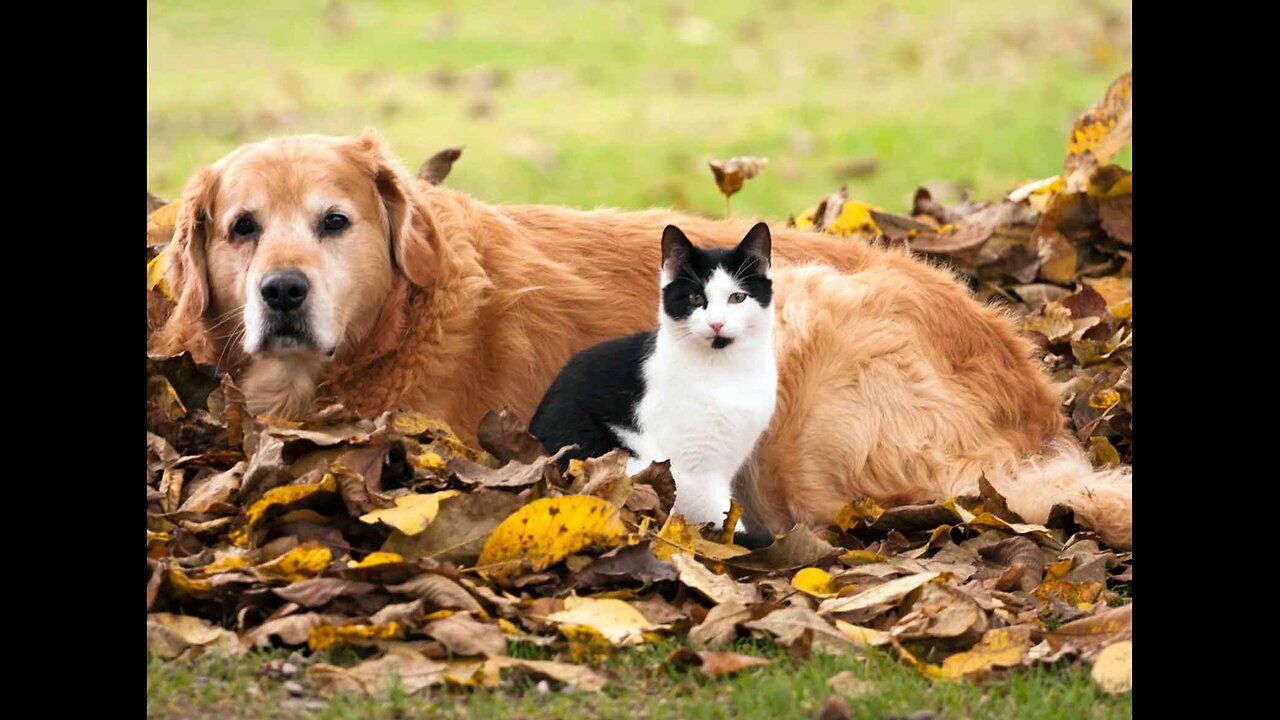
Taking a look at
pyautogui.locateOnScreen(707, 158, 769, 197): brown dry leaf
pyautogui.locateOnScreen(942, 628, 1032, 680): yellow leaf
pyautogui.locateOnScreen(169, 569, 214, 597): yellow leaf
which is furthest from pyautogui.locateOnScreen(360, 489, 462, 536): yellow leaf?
pyautogui.locateOnScreen(707, 158, 769, 197): brown dry leaf

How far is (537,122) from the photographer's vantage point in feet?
44.2

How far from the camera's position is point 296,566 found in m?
3.44

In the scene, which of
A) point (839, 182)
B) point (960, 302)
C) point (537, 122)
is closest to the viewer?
point (960, 302)

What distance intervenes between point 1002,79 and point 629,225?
10.6m

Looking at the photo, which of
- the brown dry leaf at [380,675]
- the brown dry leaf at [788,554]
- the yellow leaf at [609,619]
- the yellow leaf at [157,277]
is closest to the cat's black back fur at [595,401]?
the brown dry leaf at [788,554]

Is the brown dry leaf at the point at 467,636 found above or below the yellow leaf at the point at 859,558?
above

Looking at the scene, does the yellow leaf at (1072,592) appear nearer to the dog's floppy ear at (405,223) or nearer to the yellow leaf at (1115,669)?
the yellow leaf at (1115,669)

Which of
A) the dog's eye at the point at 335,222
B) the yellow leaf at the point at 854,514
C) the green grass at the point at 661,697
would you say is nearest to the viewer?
the green grass at the point at 661,697

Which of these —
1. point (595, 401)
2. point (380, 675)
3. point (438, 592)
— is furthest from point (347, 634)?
point (595, 401)

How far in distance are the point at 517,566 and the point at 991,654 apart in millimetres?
1142

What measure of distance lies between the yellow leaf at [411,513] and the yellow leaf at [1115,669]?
1583 millimetres

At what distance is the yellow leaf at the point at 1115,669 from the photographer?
3.11 meters
